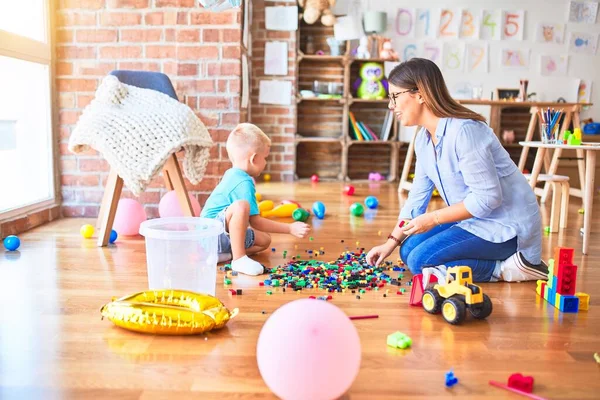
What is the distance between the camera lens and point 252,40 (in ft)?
18.5

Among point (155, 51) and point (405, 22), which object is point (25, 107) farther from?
point (405, 22)

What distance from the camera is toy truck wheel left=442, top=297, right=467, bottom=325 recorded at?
1646 millimetres

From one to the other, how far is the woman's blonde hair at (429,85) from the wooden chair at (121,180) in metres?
1.21

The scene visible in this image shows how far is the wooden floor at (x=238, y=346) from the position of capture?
4.15 ft

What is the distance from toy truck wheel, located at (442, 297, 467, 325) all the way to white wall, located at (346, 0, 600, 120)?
14.5 feet

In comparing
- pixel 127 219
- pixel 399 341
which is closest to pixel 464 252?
pixel 399 341

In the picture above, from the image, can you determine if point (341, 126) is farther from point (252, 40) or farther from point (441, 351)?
point (441, 351)

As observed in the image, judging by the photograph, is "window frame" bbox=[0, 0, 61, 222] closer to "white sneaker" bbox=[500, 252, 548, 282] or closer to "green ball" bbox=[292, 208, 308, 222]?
"green ball" bbox=[292, 208, 308, 222]

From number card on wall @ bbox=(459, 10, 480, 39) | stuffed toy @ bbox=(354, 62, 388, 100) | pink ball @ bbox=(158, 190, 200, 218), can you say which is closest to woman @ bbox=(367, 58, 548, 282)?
pink ball @ bbox=(158, 190, 200, 218)

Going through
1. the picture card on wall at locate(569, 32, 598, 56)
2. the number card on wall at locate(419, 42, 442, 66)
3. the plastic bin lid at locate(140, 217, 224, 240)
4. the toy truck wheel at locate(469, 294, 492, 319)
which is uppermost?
the picture card on wall at locate(569, 32, 598, 56)

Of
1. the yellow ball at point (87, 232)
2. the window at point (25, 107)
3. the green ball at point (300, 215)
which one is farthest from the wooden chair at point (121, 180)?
the green ball at point (300, 215)

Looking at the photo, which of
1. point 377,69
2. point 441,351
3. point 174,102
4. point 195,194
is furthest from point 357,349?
point 377,69

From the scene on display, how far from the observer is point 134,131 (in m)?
2.57

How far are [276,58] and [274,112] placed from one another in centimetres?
50
